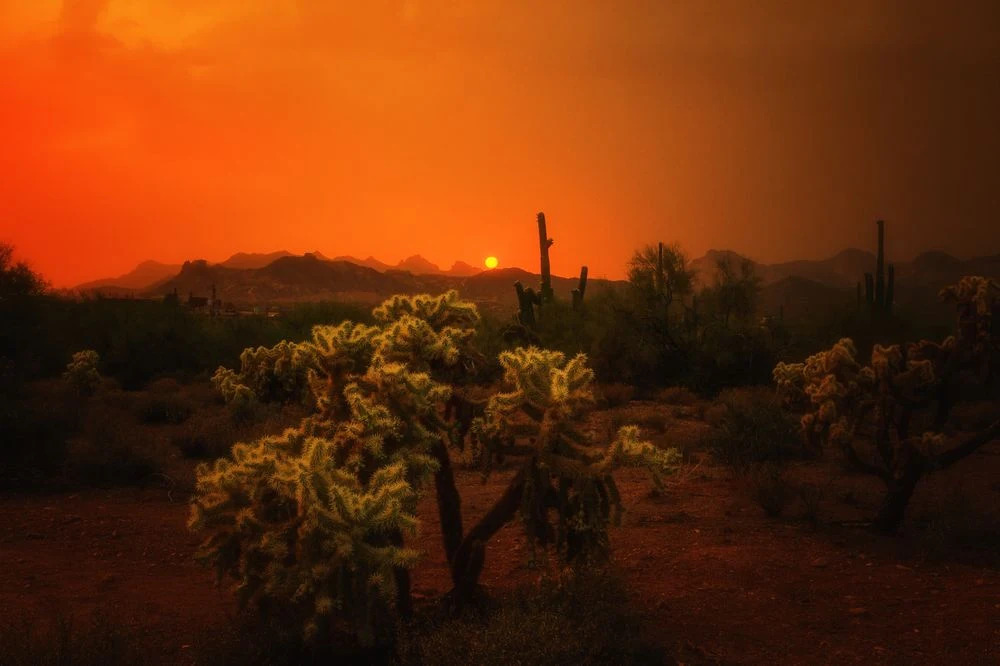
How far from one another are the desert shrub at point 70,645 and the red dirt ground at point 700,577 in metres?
0.28

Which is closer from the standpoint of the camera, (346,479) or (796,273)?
(346,479)

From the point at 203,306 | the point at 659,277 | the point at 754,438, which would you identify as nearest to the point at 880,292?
the point at 659,277

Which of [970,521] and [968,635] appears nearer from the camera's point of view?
[968,635]

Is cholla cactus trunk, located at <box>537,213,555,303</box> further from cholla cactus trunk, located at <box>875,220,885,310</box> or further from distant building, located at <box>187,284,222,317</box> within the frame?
distant building, located at <box>187,284,222,317</box>

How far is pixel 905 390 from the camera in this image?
8609 millimetres

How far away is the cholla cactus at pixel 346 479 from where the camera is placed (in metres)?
4.29

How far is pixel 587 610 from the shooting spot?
5320mm

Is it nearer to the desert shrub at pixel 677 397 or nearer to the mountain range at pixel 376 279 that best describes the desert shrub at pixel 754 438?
the desert shrub at pixel 677 397

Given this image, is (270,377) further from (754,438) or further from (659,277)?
(659,277)

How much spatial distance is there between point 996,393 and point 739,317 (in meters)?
11.3

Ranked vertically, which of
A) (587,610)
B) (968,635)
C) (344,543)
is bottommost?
(968,635)

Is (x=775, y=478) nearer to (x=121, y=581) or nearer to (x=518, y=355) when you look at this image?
(x=518, y=355)

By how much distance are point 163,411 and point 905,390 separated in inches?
586

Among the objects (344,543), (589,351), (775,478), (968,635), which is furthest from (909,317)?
(344,543)
